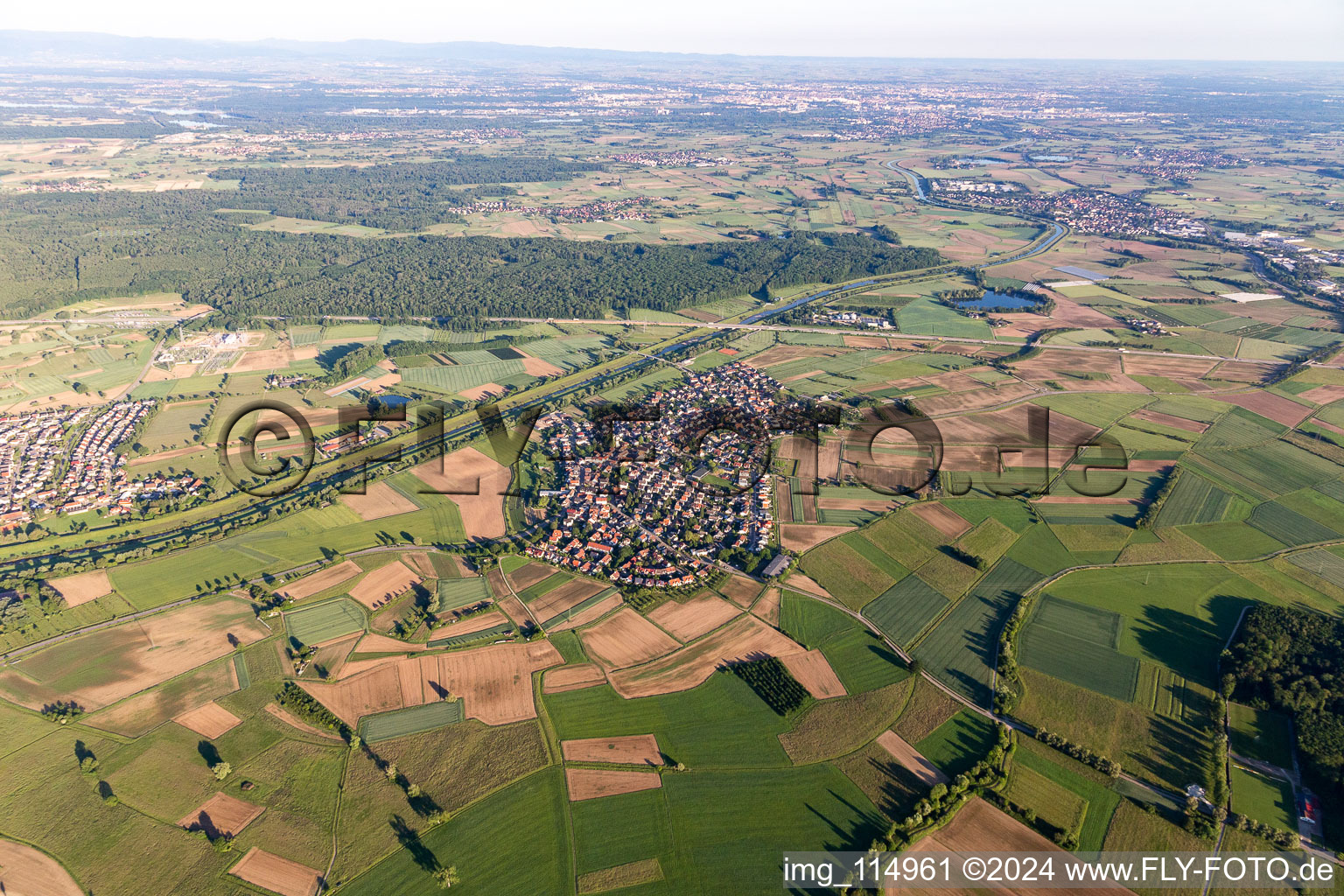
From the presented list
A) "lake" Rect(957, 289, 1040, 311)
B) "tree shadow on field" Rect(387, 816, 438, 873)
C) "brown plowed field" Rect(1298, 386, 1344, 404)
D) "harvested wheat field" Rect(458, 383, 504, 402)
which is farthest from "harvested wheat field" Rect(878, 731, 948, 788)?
"lake" Rect(957, 289, 1040, 311)

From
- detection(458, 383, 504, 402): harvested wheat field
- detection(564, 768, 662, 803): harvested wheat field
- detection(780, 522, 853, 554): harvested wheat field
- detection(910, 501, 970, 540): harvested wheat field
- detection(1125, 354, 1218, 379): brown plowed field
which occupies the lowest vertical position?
detection(564, 768, 662, 803): harvested wheat field

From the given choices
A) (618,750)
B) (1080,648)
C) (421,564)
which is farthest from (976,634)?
(421,564)

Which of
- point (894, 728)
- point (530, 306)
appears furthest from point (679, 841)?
point (530, 306)

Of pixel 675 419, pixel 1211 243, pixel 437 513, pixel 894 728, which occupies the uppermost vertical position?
pixel 1211 243

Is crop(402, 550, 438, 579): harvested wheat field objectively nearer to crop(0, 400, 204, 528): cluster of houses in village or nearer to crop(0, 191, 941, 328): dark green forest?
crop(0, 400, 204, 528): cluster of houses in village

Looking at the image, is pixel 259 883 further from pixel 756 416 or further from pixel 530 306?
pixel 530 306

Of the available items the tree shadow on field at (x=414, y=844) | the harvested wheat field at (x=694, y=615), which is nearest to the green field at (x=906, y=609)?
the harvested wheat field at (x=694, y=615)

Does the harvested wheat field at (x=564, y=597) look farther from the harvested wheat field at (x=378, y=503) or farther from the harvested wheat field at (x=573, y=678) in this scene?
the harvested wheat field at (x=378, y=503)

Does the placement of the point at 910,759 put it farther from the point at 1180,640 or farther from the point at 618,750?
the point at 1180,640
